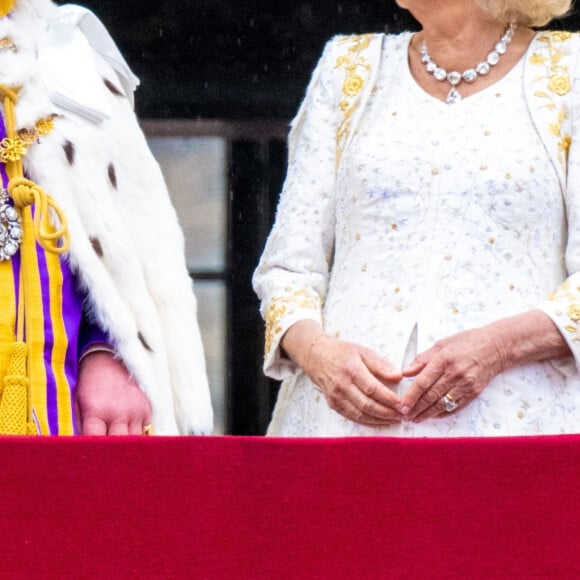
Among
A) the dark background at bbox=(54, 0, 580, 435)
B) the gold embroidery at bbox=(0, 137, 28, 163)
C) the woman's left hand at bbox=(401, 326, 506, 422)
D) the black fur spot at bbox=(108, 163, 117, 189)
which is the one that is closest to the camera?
the woman's left hand at bbox=(401, 326, 506, 422)

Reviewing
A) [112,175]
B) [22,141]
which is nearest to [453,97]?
[112,175]

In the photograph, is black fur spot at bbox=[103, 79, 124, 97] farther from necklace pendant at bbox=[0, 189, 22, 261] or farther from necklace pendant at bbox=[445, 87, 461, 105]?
necklace pendant at bbox=[445, 87, 461, 105]

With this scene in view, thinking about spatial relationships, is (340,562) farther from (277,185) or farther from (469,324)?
(277,185)

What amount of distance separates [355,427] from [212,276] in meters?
1.97

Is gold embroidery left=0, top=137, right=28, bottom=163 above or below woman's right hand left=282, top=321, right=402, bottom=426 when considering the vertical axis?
above

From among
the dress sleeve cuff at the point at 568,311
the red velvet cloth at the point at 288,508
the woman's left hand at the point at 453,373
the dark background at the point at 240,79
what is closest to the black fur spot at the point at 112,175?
the woman's left hand at the point at 453,373

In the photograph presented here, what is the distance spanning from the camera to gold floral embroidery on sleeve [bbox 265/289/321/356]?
74.3 inches

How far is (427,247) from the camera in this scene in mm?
1863

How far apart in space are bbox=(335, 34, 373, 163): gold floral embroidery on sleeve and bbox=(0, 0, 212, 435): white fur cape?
26 cm

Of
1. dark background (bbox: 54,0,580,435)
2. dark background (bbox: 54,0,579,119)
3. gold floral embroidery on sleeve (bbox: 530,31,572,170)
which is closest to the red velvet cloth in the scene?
gold floral embroidery on sleeve (bbox: 530,31,572,170)

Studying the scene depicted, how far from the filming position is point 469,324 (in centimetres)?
183

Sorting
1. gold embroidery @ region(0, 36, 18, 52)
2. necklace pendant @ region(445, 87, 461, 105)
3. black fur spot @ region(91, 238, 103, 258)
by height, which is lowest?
black fur spot @ region(91, 238, 103, 258)

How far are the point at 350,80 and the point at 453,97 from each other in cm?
15

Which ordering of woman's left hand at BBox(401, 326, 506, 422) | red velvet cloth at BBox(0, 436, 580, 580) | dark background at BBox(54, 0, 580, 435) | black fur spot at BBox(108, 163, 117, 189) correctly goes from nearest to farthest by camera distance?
red velvet cloth at BBox(0, 436, 580, 580)
woman's left hand at BBox(401, 326, 506, 422)
black fur spot at BBox(108, 163, 117, 189)
dark background at BBox(54, 0, 580, 435)
